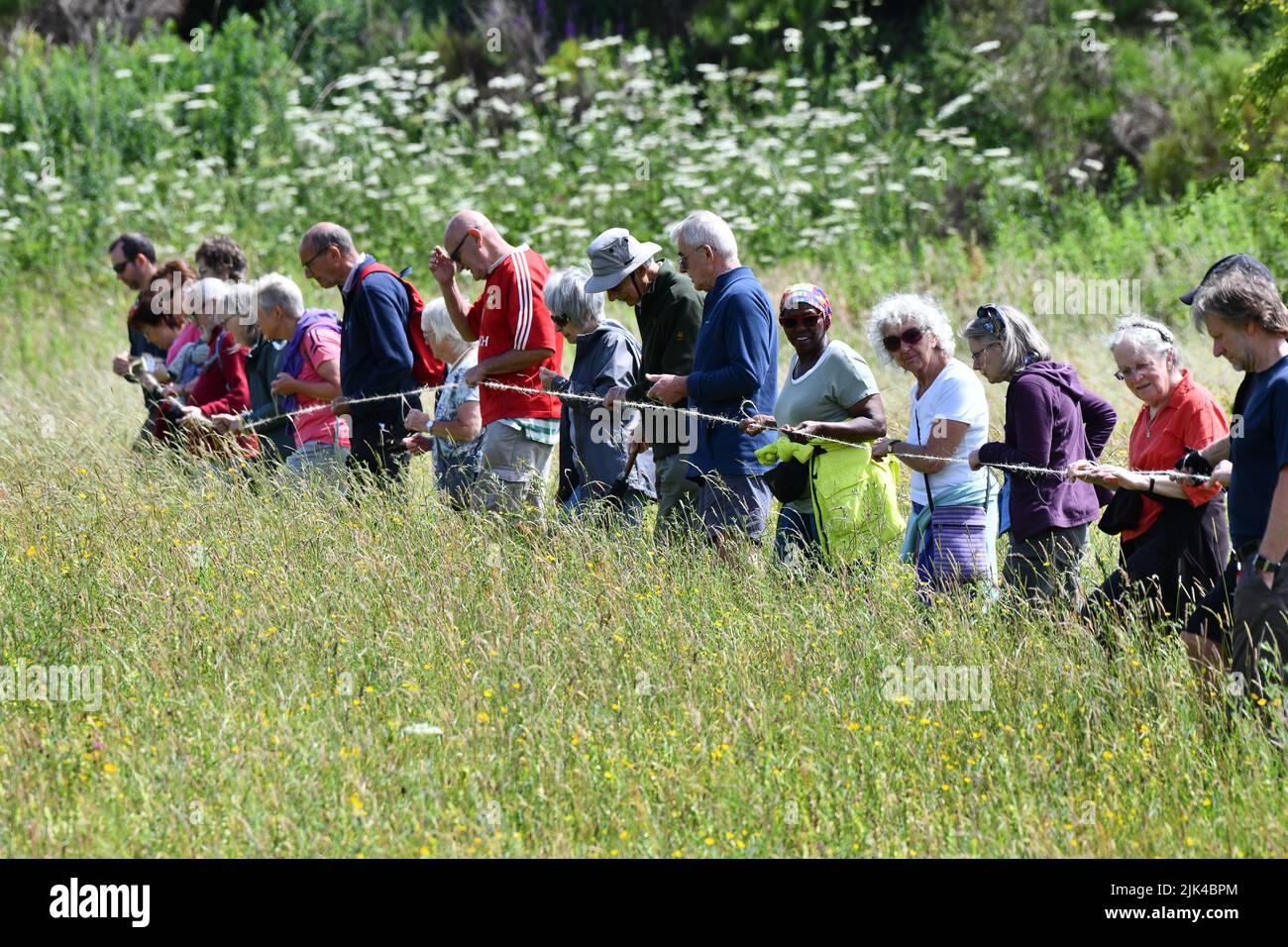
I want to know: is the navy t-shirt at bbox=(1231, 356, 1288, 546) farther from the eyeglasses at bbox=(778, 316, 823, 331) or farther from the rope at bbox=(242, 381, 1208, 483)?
the eyeglasses at bbox=(778, 316, 823, 331)

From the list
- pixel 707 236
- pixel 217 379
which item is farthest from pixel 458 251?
pixel 217 379

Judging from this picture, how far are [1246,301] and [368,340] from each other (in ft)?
14.3

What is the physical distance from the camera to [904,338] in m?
6.16

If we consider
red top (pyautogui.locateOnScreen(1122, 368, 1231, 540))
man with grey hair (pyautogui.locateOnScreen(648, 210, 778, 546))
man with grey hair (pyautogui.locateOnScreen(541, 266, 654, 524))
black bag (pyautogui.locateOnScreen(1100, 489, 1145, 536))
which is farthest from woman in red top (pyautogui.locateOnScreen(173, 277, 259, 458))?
red top (pyautogui.locateOnScreen(1122, 368, 1231, 540))

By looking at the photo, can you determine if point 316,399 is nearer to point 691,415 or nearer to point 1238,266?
point 691,415

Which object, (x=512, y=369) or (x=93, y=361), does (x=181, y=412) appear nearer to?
(x=512, y=369)

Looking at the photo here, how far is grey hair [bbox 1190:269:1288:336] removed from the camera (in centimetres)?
468

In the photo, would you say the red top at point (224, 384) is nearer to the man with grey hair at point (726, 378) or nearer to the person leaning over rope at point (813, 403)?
the man with grey hair at point (726, 378)

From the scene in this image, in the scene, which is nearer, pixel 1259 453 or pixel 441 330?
pixel 1259 453

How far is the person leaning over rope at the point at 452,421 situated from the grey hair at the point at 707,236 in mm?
1374

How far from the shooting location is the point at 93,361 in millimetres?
14266

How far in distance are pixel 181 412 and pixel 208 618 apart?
123 inches

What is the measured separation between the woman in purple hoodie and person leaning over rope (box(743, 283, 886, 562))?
542mm

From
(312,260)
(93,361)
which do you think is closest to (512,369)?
(312,260)
